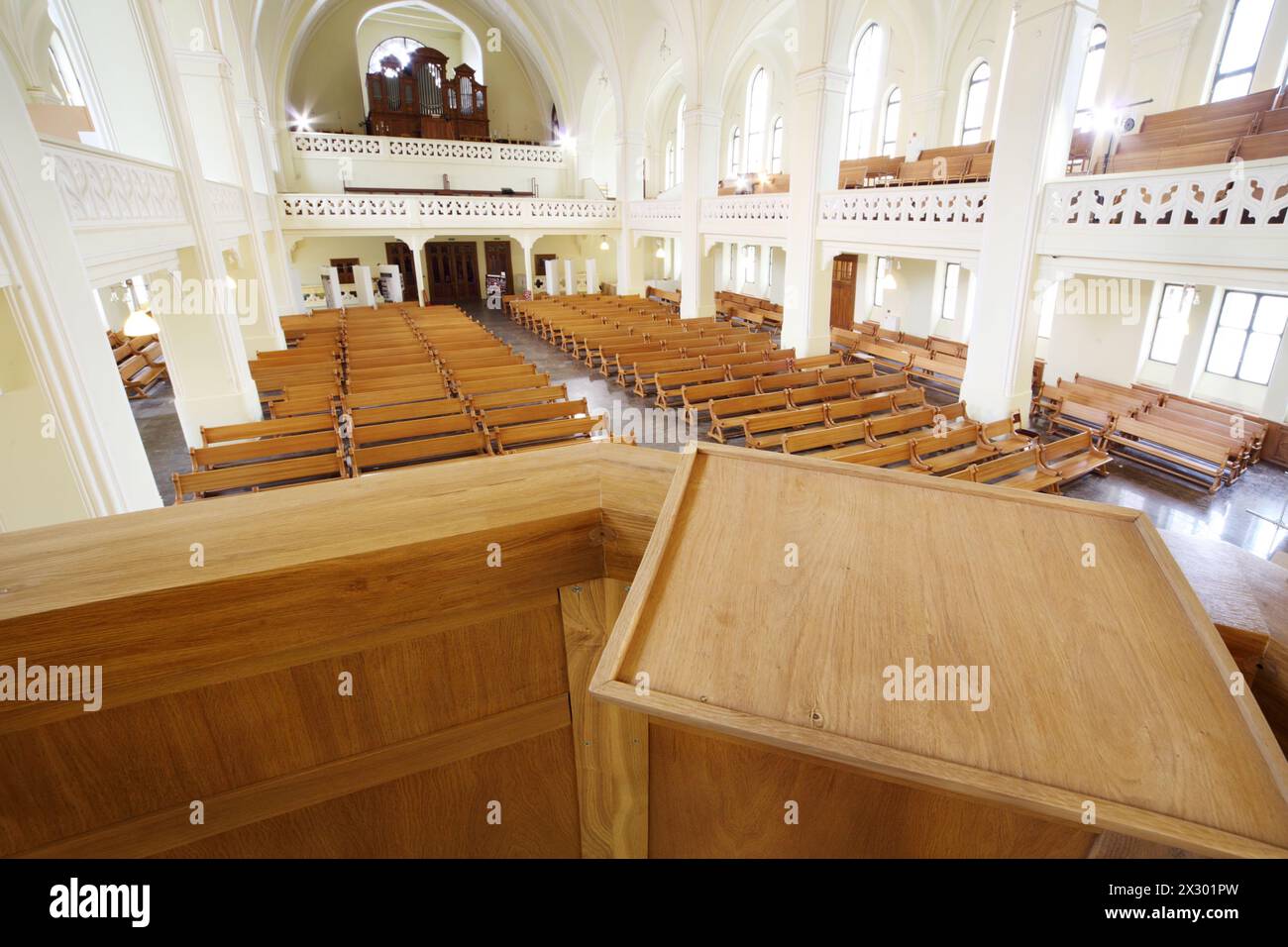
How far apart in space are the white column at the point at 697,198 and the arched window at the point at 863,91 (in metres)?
5.14

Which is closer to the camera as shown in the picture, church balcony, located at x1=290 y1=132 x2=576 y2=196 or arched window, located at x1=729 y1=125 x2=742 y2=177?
church balcony, located at x1=290 y1=132 x2=576 y2=196

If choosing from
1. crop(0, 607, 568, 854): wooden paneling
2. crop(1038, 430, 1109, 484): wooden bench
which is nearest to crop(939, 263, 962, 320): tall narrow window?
crop(1038, 430, 1109, 484): wooden bench

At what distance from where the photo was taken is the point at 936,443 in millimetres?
7082

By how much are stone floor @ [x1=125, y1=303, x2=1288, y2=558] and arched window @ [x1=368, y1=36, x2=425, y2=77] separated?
18.0 meters

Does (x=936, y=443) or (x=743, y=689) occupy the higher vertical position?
(x=743, y=689)

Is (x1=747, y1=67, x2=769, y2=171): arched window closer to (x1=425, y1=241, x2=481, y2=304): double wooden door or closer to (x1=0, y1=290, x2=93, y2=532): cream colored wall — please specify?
(x1=425, y1=241, x2=481, y2=304): double wooden door

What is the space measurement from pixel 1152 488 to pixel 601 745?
29.8ft

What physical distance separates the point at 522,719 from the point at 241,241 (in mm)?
13678

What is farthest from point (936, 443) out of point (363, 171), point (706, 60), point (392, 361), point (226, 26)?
point (363, 171)

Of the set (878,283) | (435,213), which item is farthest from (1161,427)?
(435,213)

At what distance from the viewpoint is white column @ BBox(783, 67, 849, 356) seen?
11.4 metres

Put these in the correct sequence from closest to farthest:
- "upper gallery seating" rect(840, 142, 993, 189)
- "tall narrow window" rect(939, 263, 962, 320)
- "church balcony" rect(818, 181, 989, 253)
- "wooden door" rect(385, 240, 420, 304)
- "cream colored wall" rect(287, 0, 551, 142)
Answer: "church balcony" rect(818, 181, 989, 253)
"upper gallery seating" rect(840, 142, 993, 189)
"tall narrow window" rect(939, 263, 962, 320)
"cream colored wall" rect(287, 0, 551, 142)
"wooden door" rect(385, 240, 420, 304)
